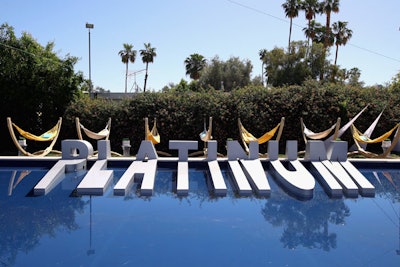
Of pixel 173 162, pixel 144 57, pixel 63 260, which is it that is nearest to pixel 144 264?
pixel 63 260

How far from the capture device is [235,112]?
43.1ft

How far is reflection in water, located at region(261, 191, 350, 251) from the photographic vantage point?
538cm

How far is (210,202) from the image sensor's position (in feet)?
23.7

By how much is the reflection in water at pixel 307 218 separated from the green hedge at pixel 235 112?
18.5 feet

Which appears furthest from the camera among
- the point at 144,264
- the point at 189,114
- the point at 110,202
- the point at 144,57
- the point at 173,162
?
the point at 144,57

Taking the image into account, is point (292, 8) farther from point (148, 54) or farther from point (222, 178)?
point (222, 178)

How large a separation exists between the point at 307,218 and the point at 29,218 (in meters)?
4.53

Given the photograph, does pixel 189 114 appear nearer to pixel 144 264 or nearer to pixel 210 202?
pixel 210 202

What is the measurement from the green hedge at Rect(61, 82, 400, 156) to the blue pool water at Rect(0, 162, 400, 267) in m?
4.94

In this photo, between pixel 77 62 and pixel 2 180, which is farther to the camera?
pixel 77 62

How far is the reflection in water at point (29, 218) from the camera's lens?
509cm

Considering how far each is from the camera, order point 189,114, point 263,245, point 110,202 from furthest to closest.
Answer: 1. point 189,114
2. point 110,202
3. point 263,245

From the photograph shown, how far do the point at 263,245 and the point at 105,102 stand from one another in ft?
33.1

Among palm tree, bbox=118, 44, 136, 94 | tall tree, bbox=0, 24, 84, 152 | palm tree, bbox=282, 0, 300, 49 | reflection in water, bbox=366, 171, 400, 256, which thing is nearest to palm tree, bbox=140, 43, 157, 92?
palm tree, bbox=118, 44, 136, 94
